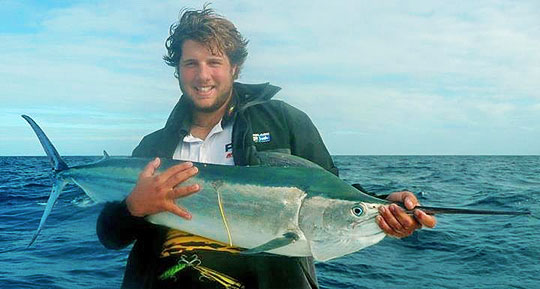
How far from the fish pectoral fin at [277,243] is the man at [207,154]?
44cm

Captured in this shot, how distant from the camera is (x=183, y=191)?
3176 millimetres

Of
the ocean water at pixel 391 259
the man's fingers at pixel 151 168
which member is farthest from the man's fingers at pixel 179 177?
the ocean water at pixel 391 259

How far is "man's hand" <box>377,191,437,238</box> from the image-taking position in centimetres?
294

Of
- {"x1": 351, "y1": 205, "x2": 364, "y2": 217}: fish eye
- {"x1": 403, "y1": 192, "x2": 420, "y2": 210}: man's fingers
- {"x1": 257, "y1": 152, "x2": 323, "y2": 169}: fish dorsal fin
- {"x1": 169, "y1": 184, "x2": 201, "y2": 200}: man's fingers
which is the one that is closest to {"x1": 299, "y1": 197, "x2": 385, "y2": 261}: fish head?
{"x1": 351, "y1": 205, "x2": 364, "y2": 217}: fish eye

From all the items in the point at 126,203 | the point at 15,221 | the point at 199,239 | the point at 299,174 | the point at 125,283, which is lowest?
the point at 15,221

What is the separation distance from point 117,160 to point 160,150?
408 mm

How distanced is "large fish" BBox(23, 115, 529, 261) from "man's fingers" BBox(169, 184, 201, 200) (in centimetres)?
10

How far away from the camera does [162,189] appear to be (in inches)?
126

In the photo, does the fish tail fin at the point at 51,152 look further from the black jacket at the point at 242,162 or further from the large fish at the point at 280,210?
the large fish at the point at 280,210

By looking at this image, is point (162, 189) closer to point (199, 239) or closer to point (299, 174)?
point (199, 239)

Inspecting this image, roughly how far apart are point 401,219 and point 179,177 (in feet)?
4.36

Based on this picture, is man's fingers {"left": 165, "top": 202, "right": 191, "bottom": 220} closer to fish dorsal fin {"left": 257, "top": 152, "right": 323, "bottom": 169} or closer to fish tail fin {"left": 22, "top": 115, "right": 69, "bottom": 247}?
fish dorsal fin {"left": 257, "top": 152, "right": 323, "bottom": 169}

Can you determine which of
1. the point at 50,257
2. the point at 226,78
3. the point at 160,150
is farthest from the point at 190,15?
the point at 50,257

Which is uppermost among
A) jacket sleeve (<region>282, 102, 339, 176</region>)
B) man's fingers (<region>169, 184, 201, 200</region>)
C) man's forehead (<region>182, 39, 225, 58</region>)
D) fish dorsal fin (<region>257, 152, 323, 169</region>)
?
man's forehead (<region>182, 39, 225, 58</region>)
